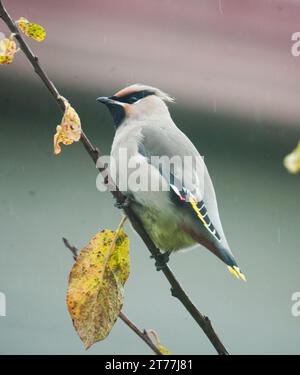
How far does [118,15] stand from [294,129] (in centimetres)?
106

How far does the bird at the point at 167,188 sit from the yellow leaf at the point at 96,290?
75cm

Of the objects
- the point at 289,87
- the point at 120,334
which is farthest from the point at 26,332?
the point at 289,87

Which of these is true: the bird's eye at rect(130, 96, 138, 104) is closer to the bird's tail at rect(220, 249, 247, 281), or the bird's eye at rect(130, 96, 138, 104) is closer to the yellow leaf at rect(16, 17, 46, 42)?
the bird's tail at rect(220, 249, 247, 281)

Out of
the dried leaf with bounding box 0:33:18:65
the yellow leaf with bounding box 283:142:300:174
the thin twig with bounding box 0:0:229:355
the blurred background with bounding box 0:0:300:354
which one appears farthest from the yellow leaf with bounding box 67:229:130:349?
the blurred background with bounding box 0:0:300:354

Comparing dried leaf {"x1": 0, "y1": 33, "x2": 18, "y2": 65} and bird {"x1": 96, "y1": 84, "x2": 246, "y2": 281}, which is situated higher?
dried leaf {"x1": 0, "y1": 33, "x2": 18, "y2": 65}

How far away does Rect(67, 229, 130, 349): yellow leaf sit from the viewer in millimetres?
1250

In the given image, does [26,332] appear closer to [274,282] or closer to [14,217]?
[14,217]

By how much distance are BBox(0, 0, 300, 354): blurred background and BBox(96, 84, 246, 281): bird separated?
3.86 ft

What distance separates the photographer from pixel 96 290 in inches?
50.4

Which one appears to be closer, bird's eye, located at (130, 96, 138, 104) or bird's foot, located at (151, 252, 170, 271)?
bird's foot, located at (151, 252, 170, 271)

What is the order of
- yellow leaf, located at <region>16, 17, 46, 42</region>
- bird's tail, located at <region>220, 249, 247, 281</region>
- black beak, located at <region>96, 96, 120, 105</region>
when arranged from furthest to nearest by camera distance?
1. black beak, located at <region>96, 96, 120, 105</region>
2. bird's tail, located at <region>220, 249, 247, 281</region>
3. yellow leaf, located at <region>16, 17, 46, 42</region>

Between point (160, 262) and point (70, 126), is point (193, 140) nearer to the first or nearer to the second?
point (160, 262)

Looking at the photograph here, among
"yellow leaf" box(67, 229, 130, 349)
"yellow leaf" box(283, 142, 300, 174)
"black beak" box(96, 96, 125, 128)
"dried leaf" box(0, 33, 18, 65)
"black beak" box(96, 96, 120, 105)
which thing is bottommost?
"black beak" box(96, 96, 125, 128)

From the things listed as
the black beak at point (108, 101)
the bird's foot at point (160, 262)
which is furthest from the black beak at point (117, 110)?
the bird's foot at point (160, 262)
